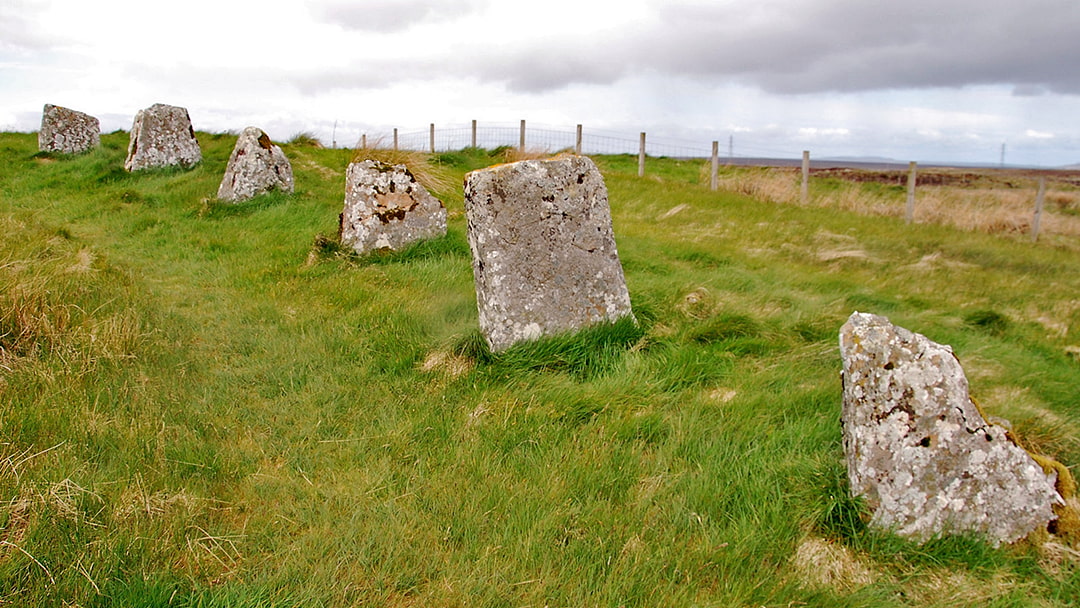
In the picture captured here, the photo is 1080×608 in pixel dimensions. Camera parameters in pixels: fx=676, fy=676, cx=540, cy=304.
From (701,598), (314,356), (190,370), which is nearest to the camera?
(701,598)

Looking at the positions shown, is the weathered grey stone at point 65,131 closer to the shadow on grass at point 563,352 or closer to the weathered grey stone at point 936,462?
the shadow on grass at point 563,352

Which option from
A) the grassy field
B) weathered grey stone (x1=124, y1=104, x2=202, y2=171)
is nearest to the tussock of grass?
weathered grey stone (x1=124, y1=104, x2=202, y2=171)

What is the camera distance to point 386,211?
8711mm

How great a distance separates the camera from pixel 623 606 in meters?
2.56

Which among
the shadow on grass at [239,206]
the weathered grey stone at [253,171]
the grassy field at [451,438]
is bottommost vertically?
the grassy field at [451,438]

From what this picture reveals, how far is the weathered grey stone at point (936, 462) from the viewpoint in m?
3.03

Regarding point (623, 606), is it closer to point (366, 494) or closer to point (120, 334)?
point (366, 494)

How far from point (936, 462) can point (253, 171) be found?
37.9 ft

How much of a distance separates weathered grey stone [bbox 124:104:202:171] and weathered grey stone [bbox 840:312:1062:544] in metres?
15.7

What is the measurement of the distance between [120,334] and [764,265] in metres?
7.27

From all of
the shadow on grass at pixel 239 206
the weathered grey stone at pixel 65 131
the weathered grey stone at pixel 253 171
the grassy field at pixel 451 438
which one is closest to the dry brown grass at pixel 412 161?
the weathered grey stone at pixel 253 171

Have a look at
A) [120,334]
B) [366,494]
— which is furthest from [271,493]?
[120,334]

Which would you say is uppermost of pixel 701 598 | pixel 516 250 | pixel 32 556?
pixel 516 250

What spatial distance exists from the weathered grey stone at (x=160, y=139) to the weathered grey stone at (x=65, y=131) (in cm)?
486
